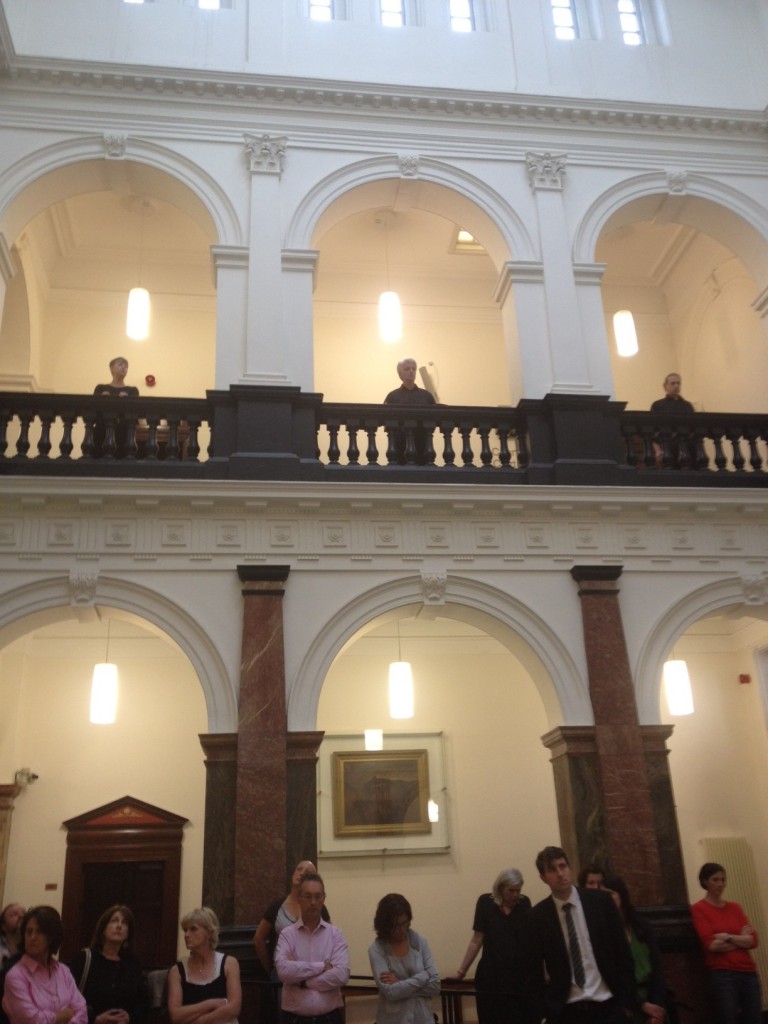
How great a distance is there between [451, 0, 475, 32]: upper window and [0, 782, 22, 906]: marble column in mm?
10305

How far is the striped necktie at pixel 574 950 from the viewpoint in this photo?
17.4ft

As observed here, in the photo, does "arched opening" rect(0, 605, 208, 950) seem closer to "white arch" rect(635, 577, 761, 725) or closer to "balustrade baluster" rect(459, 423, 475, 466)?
"balustrade baluster" rect(459, 423, 475, 466)

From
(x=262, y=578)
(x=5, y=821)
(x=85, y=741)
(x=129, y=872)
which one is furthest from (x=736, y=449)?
(x=5, y=821)

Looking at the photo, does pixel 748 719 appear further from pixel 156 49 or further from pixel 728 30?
pixel 156 49

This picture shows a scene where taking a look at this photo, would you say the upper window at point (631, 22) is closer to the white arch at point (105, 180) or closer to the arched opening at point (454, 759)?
the white arch at point (105, 180)

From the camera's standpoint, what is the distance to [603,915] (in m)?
5.42

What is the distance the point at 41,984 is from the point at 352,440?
597cm

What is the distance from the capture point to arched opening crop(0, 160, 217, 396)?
12617 millimetres

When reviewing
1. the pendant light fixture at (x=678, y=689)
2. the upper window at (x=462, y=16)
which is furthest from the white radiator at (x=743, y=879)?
the upper window at (x=462, y=16)

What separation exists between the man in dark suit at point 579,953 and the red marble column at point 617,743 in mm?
3561

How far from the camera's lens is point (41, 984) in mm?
5539

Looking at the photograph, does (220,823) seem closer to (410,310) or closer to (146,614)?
(146,614)

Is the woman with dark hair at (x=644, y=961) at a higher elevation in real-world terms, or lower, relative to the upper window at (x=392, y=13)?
lower

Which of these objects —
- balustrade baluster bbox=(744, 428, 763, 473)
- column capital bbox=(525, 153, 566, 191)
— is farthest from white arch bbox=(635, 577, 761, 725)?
column capital bbox=(525, 153, 566, 191)
